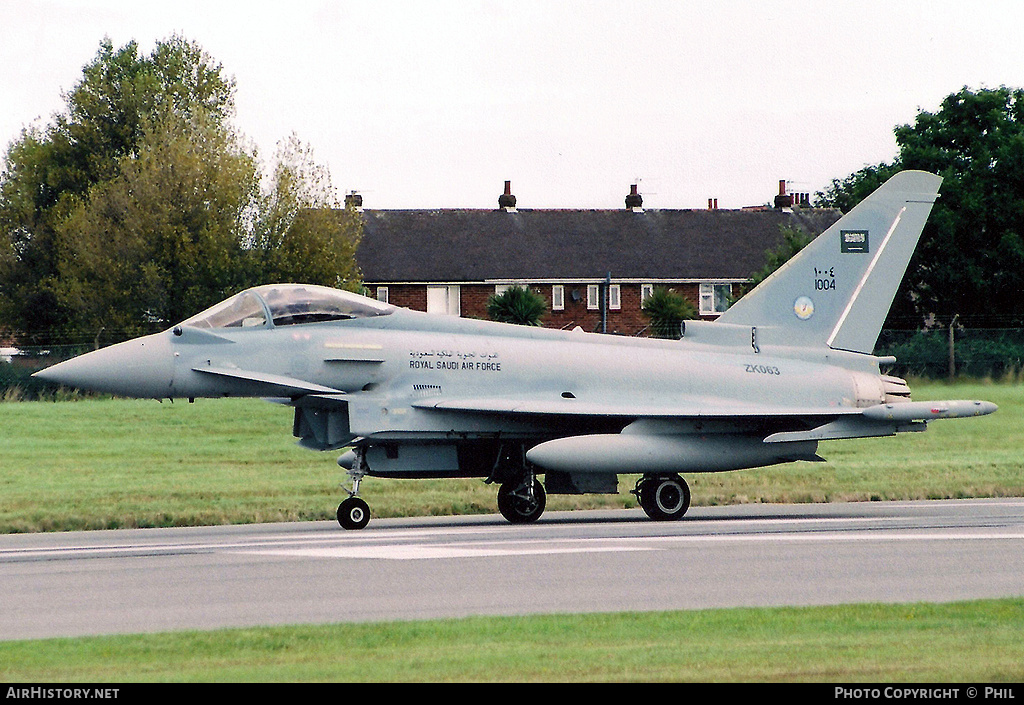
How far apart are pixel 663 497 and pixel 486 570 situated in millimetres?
7022

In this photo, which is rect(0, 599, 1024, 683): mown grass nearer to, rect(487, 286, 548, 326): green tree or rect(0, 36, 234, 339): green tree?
rect(487, 286, 548, 326): green tree

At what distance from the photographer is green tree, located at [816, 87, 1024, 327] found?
2173 inches

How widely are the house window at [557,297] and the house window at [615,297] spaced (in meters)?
2.16

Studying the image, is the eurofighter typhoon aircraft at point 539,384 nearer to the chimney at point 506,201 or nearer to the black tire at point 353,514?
the black tire at point 353,514

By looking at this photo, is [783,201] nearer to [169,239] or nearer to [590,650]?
[169,239]

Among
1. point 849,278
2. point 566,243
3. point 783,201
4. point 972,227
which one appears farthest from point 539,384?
point 783,201

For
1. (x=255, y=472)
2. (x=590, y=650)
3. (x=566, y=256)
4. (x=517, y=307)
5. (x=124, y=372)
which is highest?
(x=566, y=256)

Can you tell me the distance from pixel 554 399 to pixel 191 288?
30.4 m

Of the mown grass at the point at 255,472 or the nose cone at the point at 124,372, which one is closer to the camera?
the nose cone at the point at 124,372

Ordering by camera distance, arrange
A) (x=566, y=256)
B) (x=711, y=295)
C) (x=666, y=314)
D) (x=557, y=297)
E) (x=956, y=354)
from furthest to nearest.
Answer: (x=566, y=256) → (x=711, y=295) → (x=557, y=297) → (x=956, y=354) → (x=666, y=314)

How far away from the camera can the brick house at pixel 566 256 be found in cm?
6894

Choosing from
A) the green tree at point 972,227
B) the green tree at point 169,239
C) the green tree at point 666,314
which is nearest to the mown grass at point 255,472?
the green tree at point 666,314

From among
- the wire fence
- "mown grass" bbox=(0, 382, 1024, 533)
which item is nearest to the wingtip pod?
"mown grass" bbox=(0, 382, 1024, 533)

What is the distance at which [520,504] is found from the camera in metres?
19.4
